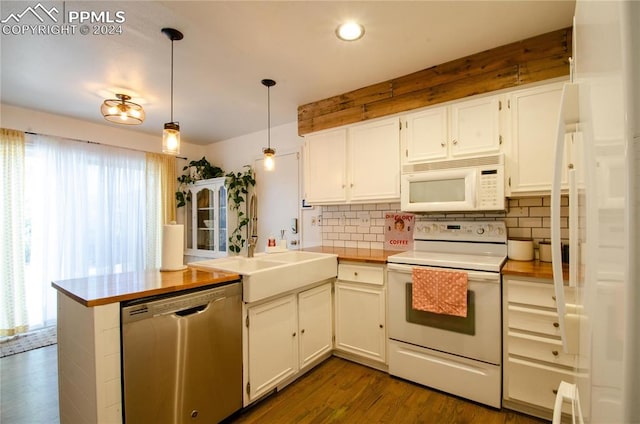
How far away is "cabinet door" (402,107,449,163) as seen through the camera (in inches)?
92.6

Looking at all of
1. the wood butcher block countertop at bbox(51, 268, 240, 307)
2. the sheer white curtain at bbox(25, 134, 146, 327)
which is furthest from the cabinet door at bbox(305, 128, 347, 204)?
the sheer white curtain at bbox(25, 134, 146, 327)

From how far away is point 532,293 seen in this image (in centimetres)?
179

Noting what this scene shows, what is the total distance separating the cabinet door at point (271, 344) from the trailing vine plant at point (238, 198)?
6.96 ft

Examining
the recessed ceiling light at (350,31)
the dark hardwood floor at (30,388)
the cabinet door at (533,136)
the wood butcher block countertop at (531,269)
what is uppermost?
the recessed ceiling light at (350,31)

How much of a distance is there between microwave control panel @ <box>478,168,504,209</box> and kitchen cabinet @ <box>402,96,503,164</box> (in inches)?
7.7

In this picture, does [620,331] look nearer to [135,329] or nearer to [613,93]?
[613,93]

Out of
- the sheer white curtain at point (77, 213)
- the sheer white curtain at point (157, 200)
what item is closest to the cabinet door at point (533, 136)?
the sheer white curtain at point (157, 200)

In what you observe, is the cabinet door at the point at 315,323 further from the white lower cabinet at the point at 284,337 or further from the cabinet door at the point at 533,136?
the cabinet door at the point at 533,136

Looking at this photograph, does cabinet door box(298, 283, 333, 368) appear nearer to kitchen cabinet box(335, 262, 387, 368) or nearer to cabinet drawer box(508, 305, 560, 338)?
kitchen cabinet box(335, 262, 387, 368)

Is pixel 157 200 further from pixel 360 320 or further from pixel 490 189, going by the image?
pixel 490 189

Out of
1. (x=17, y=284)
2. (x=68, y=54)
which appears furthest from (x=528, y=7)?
(x=17, y=284)

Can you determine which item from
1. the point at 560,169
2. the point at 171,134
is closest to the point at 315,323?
the point at 171,134

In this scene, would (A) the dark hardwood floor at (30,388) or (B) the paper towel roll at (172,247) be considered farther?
(A) the dark hardwood floor at (30,388)

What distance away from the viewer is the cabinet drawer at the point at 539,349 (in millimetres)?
1701
